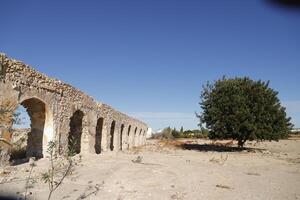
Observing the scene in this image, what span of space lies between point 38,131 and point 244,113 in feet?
55.5

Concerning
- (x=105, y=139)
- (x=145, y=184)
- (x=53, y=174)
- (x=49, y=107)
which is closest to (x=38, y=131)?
(x=49, y=107)

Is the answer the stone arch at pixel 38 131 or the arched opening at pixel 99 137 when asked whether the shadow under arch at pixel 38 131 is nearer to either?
the stone arch at pixel 38 131

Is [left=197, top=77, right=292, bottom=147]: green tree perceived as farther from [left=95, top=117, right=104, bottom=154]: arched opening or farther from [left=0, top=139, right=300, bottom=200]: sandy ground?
[left=0, top=139, right=300, bottom=200]: sandy ground

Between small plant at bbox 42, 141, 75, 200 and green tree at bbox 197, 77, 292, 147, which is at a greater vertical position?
green tree at bbox 197, 77, 292, 147

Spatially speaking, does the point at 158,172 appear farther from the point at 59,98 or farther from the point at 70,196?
the point at 59,98

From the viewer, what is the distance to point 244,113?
2598cm

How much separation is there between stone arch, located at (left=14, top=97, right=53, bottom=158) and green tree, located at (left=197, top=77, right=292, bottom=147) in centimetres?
1626

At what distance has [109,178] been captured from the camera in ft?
31.7

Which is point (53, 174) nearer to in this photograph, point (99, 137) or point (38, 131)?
point (38, 131)

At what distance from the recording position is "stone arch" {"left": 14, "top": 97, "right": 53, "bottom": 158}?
520 inches

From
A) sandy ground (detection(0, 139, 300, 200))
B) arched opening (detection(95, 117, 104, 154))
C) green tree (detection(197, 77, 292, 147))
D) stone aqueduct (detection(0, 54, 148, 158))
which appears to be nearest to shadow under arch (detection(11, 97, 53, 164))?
stone aqueduct (detection(0, 54, 148, 158))

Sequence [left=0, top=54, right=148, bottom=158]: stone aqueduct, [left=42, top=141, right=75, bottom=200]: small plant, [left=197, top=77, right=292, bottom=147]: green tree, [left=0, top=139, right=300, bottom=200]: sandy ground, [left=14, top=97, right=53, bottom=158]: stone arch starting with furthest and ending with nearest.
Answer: [left=197, top=77, right=292, bottom=147]: green tree, [left=14, top=97, right=53, bottom=158]: stone arch, [left=0, top=54, right=148, bottom=158]: stone aqueduct, [left=0, top=139, right=300, bottom=200]: sandy ground, [left=42, top=141, right=75, bottom=200]: small plant

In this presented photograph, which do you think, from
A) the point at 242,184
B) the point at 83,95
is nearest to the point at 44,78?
the point at 83,95

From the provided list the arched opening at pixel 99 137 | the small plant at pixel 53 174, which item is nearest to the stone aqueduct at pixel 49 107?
the small plant at pixel 53 174
